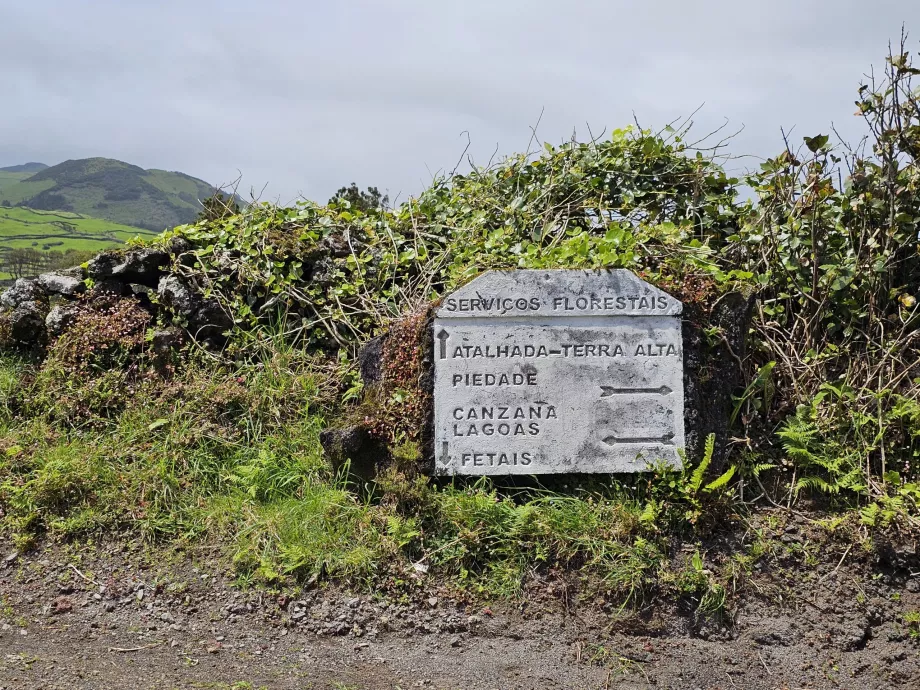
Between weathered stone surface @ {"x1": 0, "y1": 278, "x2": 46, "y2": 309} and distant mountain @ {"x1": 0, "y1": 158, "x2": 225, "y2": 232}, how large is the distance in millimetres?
137893

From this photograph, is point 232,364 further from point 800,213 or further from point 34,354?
point 800,213

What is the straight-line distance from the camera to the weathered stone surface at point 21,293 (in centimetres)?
556

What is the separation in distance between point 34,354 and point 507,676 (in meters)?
4.54

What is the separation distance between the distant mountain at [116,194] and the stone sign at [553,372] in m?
141

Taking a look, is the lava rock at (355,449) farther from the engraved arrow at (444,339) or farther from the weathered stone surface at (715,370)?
the weathered stone surface at (715,370)

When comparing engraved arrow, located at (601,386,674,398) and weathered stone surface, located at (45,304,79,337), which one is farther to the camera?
weathered stone surface, located at (45,304,79,337)

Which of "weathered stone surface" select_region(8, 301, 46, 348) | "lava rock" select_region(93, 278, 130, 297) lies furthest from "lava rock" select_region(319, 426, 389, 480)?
"weathered stone surface" select_region(8, 301, 46, 348)

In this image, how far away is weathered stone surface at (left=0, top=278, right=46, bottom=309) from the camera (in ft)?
18.2

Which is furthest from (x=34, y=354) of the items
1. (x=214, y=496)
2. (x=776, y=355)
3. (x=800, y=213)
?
(x=800, y=213)

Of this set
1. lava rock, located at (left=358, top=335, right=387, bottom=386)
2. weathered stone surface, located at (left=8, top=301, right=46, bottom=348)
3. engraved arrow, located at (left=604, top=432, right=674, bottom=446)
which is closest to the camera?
engraved arrow, located at (left=604, top=432, right=674, bottom=446)

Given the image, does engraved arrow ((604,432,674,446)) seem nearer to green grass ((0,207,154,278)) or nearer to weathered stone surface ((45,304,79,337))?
weathered stone surface ((45,304,79,337))

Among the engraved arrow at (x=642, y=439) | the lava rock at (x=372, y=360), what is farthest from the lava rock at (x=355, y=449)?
the engraved arrow at (x=642, y=439)

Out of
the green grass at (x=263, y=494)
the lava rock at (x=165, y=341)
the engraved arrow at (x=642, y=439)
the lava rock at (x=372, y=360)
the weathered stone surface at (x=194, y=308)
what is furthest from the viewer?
the weathered stone surface at (x=194, y=308)

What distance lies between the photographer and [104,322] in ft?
17.4
